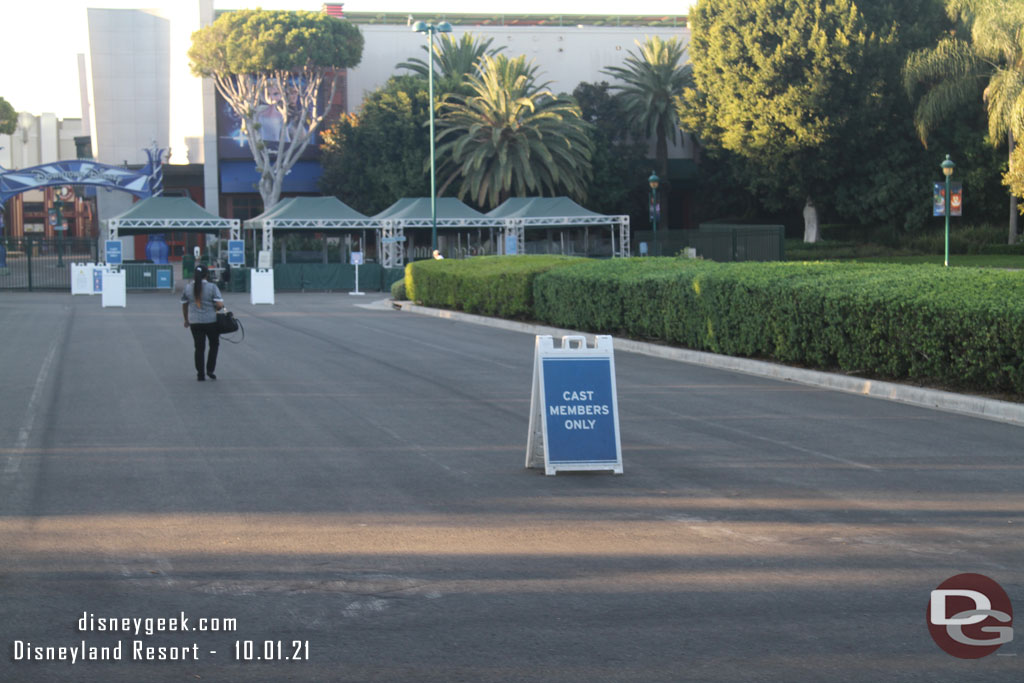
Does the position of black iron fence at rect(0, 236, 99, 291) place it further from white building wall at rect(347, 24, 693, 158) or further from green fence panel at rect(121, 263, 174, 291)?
white building wall at rect(347, 24, 693, 158)

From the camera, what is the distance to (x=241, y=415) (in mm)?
Answer: 12562

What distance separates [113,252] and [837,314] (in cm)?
3427

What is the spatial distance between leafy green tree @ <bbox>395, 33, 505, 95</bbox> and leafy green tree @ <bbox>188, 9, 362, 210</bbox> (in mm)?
4288

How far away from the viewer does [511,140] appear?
61.5 m

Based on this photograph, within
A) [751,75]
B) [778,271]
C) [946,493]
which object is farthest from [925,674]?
[751,75]

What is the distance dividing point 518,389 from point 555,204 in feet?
129

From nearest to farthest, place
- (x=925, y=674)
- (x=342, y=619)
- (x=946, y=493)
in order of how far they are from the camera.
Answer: (x=925, y=674) → (x=342, y=619) → (x=946, y=493)

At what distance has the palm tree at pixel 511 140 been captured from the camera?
60.5 metres

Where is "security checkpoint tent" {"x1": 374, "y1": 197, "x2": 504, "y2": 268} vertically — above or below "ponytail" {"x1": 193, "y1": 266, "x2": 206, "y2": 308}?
above

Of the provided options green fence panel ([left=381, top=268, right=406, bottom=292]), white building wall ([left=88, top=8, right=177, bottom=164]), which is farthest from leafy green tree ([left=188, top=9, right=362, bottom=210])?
green fence panel ([left=381, top=268, right=406, bottom=292])

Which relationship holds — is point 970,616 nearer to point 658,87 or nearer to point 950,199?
point 950,199

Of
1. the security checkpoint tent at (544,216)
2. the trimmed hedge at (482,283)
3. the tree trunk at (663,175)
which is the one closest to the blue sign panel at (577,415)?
the trimmed hedge at (482,283)

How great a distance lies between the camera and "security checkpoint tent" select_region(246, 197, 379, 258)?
4947 cm

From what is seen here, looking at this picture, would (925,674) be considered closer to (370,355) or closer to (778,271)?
(778,271)
